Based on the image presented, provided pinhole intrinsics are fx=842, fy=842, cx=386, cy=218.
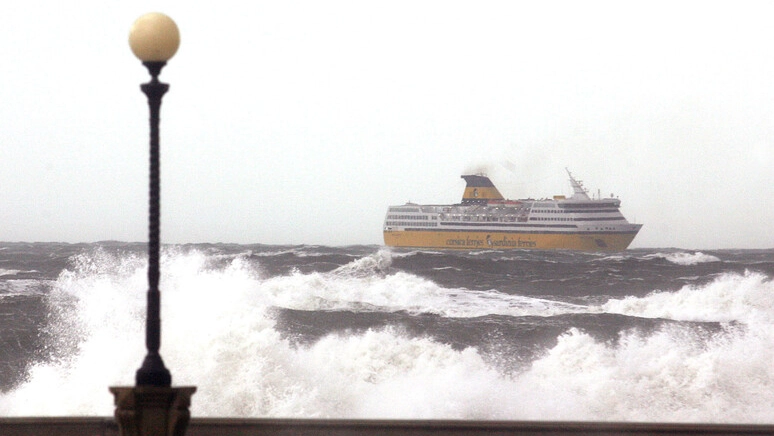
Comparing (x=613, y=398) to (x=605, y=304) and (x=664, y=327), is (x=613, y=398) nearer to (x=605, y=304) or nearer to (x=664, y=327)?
(x=664, y=327)

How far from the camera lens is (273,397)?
43.5ft

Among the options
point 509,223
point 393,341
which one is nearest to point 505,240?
point 509,223

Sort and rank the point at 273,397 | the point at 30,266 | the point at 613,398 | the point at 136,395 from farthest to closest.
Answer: the point at 30,266 → the point at 613,398 → the point at 273,397 → the point at 136,395

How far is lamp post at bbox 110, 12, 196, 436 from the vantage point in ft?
14.9

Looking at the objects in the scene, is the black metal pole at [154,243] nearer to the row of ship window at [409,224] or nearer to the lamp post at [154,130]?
the lamp post at [154,130]

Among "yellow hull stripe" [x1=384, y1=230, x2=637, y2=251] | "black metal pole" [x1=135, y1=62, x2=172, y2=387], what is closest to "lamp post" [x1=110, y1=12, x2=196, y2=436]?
"black metal pole" [x1=135, y1=62, x2=172, y2=387]

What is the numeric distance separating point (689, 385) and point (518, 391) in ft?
10.6

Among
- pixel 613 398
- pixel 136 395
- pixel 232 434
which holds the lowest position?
pixel 613 398

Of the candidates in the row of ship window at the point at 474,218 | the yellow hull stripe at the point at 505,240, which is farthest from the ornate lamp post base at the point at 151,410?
the row of ship window at the point at 474,218

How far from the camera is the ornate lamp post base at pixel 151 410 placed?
4527 millimetres

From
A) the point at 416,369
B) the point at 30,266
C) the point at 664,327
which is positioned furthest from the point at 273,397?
the point at 30,266

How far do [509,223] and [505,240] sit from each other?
137cm

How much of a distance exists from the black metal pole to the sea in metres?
8.07

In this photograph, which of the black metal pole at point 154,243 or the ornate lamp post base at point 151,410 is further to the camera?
the black metal pole at point 154,243
